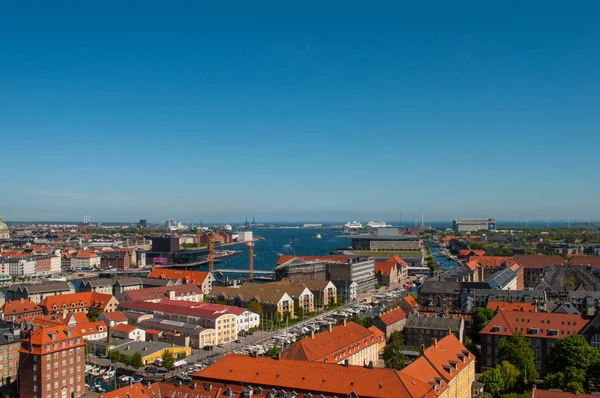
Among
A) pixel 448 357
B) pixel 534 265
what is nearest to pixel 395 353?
pixel 448 357

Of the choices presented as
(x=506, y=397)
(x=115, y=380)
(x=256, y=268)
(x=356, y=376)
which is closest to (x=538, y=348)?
(x=506, y=397)

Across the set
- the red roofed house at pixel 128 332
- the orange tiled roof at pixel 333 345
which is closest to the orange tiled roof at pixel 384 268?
the red roofed house at pixel 128 332

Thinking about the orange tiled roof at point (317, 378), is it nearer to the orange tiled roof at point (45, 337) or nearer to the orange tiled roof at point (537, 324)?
the orange tiled roof at point (45, 337)

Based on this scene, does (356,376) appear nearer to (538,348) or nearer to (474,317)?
(538,348)

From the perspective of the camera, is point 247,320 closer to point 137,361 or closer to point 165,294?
point 165,294

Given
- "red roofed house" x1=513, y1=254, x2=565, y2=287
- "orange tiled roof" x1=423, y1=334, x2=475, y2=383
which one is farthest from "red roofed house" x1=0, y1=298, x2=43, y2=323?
"red roofed house" x1=513, y1=254, x2=565, y2=287

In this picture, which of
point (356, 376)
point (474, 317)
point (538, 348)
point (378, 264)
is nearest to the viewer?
point (356, 376)

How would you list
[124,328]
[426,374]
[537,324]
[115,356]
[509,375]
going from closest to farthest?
[426,374] < [509,375] < [537,324] < [115,356] < [124,328]
